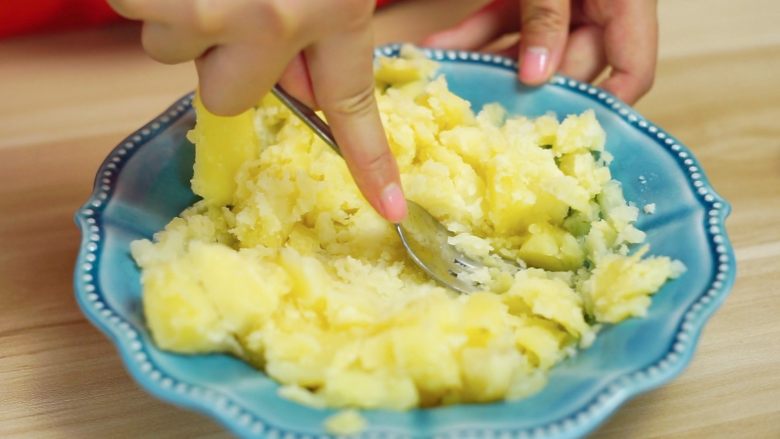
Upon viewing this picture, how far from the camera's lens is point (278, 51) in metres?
0.78

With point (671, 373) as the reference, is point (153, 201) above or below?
below

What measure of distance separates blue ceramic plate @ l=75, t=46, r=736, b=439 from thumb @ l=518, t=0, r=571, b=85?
74 millimetres

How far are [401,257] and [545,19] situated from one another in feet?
2.00

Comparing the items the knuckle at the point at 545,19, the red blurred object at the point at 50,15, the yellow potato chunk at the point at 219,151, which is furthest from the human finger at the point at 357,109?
the red blurred object at the point at 50,15

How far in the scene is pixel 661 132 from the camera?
1.19 meters

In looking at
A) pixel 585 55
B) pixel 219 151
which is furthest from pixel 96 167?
pixel 585 55

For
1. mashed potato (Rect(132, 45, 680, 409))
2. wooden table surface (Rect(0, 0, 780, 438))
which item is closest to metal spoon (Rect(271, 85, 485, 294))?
mashed potato (Rect(132, 45, 680, 409))

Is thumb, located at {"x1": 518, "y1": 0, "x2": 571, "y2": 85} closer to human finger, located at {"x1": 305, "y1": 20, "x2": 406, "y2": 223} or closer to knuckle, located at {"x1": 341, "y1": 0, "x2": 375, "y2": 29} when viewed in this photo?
human finger, located at {"x1": 305, "y1": 20, "x2": 406, "y2": 223}

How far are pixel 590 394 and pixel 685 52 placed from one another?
3.87 ft

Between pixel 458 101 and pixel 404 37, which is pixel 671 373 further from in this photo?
pixel 404 37

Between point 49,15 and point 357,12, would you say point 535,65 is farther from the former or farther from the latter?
point 49,15

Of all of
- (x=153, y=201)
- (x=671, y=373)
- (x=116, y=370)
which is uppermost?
(x=671, y=373)

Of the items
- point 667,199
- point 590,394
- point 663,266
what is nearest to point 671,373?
point 590,394

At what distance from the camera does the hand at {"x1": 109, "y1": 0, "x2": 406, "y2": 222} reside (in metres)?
0.75
